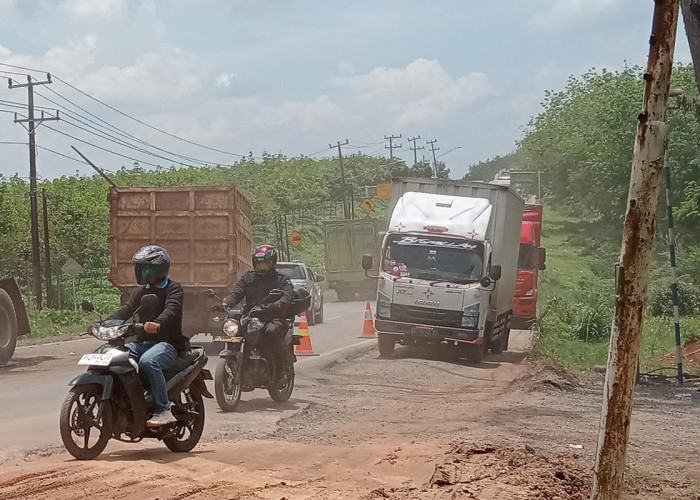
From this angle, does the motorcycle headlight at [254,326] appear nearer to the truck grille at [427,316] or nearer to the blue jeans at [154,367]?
the blue jeans at [154,367]

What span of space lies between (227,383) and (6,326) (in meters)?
7.96

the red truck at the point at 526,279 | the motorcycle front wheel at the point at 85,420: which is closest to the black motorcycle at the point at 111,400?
the motorcycle front wheel at the point at 85,420

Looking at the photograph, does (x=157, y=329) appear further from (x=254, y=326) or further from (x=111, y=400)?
(x=254, y=326)

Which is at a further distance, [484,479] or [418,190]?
[418,190]

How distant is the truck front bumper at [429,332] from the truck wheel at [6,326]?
21.9ft

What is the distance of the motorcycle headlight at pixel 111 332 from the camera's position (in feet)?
25.6

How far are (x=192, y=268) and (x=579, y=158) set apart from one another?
61.3m

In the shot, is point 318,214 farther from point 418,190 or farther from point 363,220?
point 418,190

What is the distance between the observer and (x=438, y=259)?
60.6 feet

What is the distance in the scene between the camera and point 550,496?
22.5ft

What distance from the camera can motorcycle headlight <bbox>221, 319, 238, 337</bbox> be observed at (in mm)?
11102

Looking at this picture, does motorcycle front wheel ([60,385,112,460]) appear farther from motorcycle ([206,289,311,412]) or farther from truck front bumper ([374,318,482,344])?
truck front bumper ([374,318,482,344])

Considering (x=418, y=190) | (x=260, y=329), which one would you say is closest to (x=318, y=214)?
(x=418, y=190)

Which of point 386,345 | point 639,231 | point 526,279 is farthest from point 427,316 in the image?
point 639,231
